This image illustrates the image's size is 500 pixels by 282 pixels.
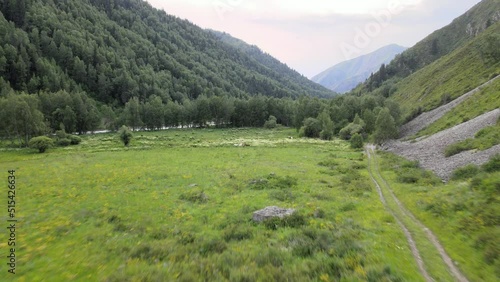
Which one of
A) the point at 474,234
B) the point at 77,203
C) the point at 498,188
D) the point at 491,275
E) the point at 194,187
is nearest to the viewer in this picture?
the point at 491,275

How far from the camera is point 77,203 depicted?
2541cm

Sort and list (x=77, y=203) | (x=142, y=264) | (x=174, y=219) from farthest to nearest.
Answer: (x=77, y=203)
(x=174, y=219)
(x=142, y=264)

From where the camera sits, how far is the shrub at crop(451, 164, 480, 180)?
28891 millimetres

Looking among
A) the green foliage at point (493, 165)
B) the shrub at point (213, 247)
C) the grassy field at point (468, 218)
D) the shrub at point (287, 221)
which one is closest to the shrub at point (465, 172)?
the grassy field at point (468, 218)

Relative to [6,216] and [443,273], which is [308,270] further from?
[6,216]

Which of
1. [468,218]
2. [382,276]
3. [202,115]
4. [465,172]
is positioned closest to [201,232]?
[382,276]

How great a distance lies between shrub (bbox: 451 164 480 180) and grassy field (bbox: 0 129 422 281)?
8445 mm

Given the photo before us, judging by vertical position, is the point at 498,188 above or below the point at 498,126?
below

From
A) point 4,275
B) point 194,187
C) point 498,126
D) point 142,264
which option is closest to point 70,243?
point 4,275

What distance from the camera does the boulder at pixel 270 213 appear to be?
66.9 feet

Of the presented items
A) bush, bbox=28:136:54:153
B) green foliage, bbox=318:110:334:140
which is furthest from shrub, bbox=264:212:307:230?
green foliage, bbox=318:110:334:140

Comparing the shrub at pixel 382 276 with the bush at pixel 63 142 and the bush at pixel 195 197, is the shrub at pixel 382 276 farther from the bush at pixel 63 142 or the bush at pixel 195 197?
the bush at pixel 63 142

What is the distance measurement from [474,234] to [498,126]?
128ft

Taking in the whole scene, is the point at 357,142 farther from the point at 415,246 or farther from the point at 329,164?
the point at 415,246
